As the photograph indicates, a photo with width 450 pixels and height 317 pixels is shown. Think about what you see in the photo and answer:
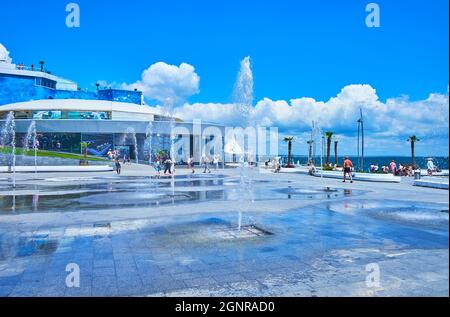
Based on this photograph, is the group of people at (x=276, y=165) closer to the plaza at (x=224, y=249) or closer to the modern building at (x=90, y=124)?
the modern building at (x=90, y=124)

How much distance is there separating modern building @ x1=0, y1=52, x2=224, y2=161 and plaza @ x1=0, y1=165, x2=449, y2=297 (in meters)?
41.9

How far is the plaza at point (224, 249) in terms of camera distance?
17.5 feet

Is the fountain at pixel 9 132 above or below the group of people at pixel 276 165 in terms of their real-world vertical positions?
above

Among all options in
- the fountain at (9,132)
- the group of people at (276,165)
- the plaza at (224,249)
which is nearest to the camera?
the plaza at (224,249)

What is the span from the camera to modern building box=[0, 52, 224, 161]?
2100 inches

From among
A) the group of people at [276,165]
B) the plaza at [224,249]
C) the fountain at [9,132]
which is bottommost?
the plaza at [224,249]

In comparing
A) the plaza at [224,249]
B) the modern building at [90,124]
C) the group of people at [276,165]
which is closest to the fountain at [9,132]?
the modern building at [90,124]

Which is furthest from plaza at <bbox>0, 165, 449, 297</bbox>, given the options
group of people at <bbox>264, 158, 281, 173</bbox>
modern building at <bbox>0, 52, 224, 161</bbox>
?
modern building at <bbox>0, 52, 224, 161</bbox>

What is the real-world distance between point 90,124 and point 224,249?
5073 centimetres

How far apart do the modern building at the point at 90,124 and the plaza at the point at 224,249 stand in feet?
137

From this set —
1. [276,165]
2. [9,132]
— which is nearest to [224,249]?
[276,165]

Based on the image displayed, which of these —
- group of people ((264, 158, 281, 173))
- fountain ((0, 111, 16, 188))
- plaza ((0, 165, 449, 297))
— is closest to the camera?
plaza ((0, 165, 449, 297))

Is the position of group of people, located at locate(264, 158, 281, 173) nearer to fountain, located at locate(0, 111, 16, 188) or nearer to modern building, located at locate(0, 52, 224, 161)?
modern building, located at locate(0, 52, 224, 161)
